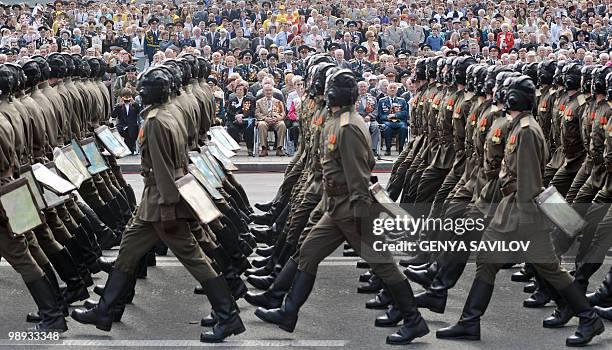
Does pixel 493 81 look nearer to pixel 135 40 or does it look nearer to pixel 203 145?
pixel 203 145

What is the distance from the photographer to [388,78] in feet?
75.2

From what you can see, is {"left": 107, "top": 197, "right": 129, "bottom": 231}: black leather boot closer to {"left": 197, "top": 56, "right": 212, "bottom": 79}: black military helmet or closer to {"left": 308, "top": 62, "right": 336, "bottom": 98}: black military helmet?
{"left": 197, "top": 56, "right": 212, "bottom": 79}: black military helmet

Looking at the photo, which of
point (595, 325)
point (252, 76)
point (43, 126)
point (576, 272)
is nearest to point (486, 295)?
point (595, 325)

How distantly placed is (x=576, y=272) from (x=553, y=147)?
8.26 ft

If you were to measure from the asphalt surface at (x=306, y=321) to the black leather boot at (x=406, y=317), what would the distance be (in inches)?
3.4

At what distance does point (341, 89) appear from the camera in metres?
9.41

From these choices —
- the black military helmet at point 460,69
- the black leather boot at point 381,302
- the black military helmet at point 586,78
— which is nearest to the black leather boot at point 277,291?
the black leather boot at point 381,302

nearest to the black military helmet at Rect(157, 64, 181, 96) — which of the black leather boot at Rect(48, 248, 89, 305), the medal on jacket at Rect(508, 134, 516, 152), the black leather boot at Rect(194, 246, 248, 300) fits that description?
the black leather boot at Rect(194, 246, 248, 300)

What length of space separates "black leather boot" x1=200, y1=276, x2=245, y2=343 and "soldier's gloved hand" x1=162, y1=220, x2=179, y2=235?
1.47 feet

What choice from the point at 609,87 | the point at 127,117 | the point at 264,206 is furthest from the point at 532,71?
the point at 127,117

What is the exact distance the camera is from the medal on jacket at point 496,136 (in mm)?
9867

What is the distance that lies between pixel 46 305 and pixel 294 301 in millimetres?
1807

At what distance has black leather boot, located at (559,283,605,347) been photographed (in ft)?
30.3

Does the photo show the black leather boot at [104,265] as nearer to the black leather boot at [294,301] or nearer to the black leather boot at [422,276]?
the black leather boot at [294,301]
